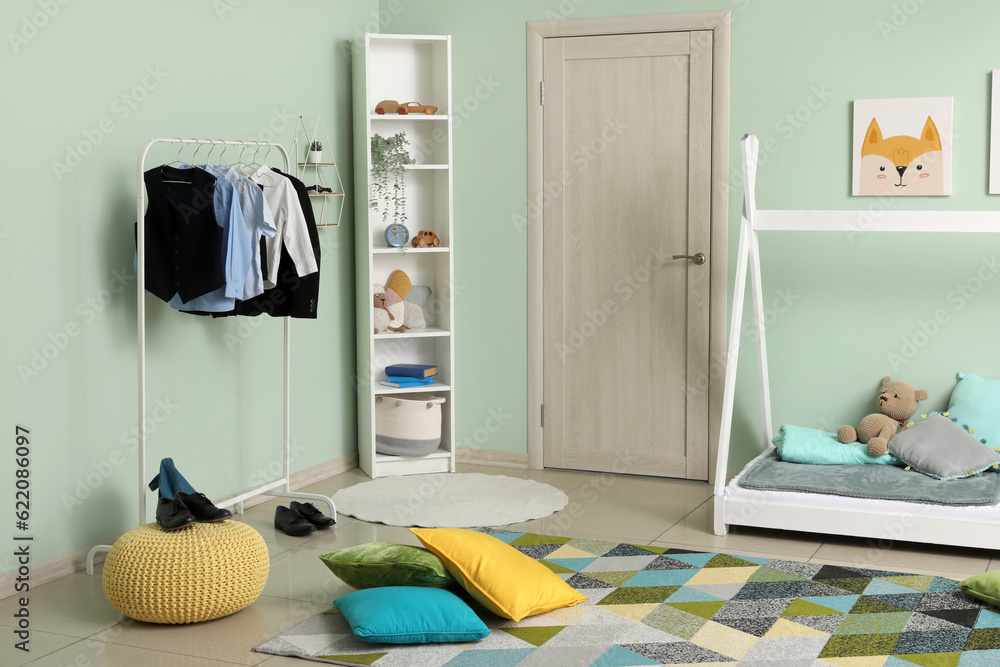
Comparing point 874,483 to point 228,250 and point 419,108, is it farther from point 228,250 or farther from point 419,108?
point 419,108

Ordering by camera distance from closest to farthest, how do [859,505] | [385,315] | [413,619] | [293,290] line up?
[413,619] < [859,505] < [293,290] < [385,315]

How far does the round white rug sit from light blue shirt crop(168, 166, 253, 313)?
111 centimetres

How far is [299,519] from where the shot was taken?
Result: 3.83 meters

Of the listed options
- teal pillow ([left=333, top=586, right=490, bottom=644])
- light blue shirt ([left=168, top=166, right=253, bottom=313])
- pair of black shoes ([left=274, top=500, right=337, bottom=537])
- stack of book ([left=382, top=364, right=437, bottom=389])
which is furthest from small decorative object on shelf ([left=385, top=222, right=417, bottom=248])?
teal pillow ([left=333, top=586, right=490, bottom=644])

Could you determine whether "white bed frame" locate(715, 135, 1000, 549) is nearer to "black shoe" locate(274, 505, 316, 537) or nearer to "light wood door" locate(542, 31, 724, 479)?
"light wood door" locate(542, 31, 724, 479)

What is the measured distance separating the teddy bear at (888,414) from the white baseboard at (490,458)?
5.30 feet

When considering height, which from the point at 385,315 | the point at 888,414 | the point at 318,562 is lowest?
the point at 318,562

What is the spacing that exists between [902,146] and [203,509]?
10.4ft

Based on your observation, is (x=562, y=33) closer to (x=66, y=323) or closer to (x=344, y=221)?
(x=344, y=221)

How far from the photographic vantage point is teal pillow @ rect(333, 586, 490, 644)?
2.70 metres

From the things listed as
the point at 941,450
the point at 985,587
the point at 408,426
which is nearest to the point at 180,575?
the point at 408,426

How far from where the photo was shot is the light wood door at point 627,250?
179 inches

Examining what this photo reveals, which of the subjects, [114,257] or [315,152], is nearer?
[114,257]

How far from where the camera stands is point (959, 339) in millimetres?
4172
